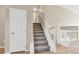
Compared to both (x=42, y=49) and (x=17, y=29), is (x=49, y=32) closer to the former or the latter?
(x=42, y=49)

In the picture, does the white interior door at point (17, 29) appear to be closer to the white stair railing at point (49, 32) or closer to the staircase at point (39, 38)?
the staircase at point (39, 38)

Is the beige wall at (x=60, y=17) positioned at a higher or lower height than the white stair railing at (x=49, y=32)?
higher

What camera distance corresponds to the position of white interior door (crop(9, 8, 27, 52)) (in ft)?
6.85

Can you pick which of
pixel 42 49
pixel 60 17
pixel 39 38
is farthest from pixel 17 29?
pixel 60 17

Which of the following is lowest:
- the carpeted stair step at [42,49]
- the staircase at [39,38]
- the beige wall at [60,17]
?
the carpeted stair step at [42,49]

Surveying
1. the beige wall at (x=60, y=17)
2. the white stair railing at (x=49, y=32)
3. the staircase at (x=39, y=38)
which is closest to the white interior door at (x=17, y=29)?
the staircase at (x=39, y=38)

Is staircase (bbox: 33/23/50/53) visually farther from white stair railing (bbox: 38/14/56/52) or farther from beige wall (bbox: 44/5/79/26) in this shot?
beige wall (bbox: 44/5/79/26)

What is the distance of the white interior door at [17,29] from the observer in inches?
82.2

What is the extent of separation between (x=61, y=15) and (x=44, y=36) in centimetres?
51

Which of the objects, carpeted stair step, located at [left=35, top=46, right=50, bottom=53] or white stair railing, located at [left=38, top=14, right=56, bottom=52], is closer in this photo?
carpeted stair step, located at [left=35, top=46, right=50, bottom=53]

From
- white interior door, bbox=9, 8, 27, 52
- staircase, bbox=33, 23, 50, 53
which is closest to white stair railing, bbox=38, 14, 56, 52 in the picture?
staircase, bbox=33, 23, 50, 53

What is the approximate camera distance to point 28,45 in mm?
2135
